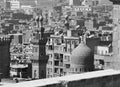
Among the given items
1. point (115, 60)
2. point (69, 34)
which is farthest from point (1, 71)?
point (69, 34)

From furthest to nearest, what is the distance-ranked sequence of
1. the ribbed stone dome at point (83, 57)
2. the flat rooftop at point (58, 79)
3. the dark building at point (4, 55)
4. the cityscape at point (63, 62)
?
the dark building at point (4, 55) < the ribbed stone dome at point (83, 57) < the cityscape at point (63, 62) < the flat rooftop at point (58, 79)

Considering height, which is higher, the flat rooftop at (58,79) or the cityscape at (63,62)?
the flat rooftop at (58,79)

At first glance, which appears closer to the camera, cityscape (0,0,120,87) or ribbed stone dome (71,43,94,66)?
cityscape (0,0,120,87)

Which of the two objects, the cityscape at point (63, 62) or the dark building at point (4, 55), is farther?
the dark building at point (4, 55)

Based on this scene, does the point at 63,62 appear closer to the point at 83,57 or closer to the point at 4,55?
the point at 4,55

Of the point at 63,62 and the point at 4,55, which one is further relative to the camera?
the point at 63,62

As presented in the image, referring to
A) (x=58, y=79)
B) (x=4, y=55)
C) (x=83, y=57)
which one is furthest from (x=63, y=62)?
(x=58, y=79)

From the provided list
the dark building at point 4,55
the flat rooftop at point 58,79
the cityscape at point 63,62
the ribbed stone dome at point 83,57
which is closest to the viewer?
the flat rooftop at point 58,79

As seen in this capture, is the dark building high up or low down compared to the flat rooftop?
down

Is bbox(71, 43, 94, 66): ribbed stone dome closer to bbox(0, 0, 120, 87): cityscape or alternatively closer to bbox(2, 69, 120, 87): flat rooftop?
bbox(0, 0, 120, 87): cityscape

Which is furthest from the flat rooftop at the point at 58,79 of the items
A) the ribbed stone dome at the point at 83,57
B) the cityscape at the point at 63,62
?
the ribbed stone dome at the point at 83,57

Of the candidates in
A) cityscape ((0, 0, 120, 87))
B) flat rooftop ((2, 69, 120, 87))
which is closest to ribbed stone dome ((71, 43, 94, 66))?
cityscape ((0, 0, 120, 87))

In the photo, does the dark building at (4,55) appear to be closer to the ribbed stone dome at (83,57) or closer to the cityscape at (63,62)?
the cityscape at (63,62)

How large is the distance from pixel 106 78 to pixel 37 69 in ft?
67.4
